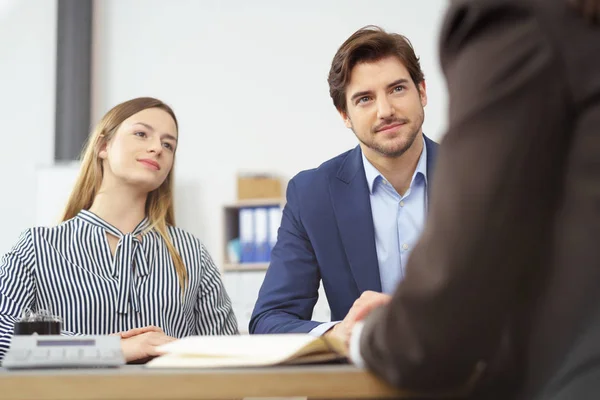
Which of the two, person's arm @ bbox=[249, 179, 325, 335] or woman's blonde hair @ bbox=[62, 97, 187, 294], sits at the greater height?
woman's blonde hair @ bbox=[62, 97, 187, 294]

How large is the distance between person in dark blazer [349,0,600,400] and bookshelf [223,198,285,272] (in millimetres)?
3713

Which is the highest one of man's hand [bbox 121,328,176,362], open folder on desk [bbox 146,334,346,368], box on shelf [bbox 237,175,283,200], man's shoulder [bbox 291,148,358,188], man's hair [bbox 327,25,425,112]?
man's hair [bbox 327,25,425,112]

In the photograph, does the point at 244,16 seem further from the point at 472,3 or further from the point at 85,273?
the point at 472,3

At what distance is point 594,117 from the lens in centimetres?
64

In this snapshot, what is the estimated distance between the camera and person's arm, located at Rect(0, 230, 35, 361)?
196 centimetres

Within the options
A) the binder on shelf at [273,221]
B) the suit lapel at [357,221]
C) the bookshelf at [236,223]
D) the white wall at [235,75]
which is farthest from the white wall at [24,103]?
the suit lapel at [357,221]

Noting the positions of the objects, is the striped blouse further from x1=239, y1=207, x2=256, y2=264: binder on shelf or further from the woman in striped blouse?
x1=239, y1=207, x2=256, y2=264: binder on shelf

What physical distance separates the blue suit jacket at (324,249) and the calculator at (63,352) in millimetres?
807

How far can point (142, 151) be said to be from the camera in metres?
2.35

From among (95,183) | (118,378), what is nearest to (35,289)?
(95,183)

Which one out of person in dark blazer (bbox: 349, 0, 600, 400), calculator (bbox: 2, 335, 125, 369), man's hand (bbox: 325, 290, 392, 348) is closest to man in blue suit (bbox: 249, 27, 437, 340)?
man's hand (bbox: 325, 290, 392, 348)

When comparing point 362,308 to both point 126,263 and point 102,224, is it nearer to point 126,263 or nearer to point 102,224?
point 126,263

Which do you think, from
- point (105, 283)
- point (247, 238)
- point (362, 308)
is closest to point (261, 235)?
point (247, 238)

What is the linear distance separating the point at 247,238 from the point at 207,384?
3.76m
